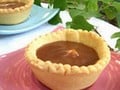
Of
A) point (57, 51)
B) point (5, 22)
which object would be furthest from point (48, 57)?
point (5, 22)

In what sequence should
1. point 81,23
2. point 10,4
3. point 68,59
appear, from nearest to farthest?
point 68,59
point 81,23
point 10,4

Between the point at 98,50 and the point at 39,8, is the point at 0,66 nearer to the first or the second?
the point at 98,50

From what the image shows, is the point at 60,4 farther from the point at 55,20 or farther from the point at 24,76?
the point at 24,76

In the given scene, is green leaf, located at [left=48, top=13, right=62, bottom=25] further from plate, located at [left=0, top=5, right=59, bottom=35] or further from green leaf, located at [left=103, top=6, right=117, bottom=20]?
green leaf, located at [left=103, top=6, right=117, bottom=20]

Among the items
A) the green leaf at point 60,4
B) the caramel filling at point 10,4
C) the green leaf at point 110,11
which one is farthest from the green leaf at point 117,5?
the caramel filling at point 10,4

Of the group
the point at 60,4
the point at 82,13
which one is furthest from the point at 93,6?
the point at 60,4
